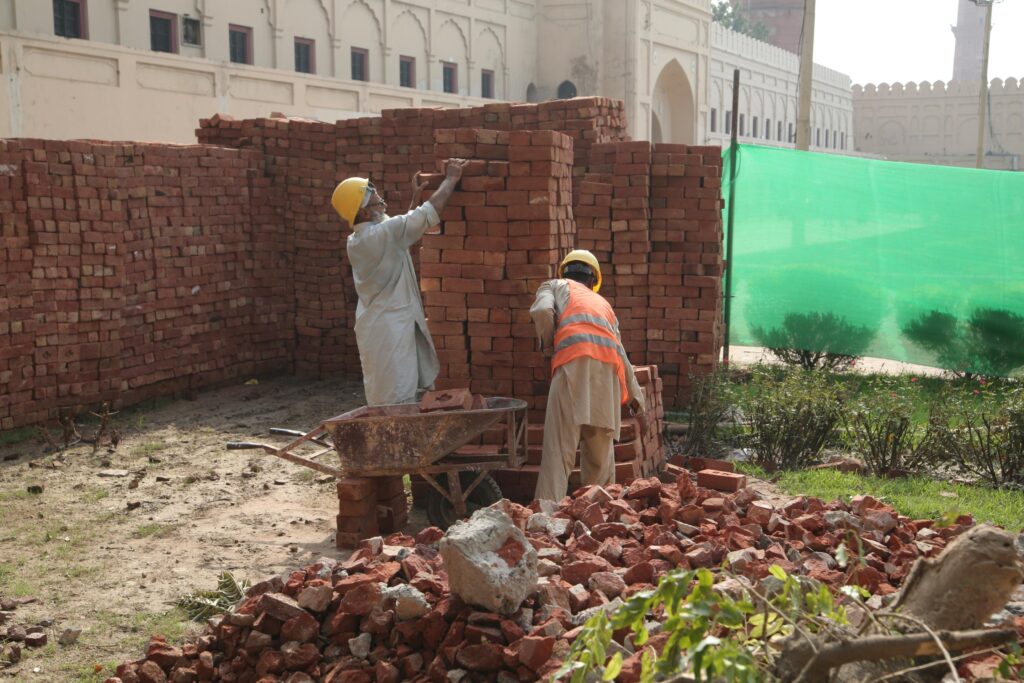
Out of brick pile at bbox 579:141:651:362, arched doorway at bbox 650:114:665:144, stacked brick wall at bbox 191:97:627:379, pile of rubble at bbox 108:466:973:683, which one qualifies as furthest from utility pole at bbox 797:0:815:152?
arched doorway at bbox 650:114:665:144

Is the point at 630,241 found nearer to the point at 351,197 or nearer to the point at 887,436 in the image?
the point at 887,436

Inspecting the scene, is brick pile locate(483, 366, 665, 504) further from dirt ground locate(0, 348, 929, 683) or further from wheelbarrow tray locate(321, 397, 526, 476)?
wheelbarrow tray locate(321, 397, 526, 476)

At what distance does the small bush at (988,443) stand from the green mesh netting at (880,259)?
255cm

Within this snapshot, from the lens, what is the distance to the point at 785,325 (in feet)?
35.9

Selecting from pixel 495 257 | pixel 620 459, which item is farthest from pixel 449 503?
pixel 495 257

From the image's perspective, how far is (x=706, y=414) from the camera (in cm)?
816

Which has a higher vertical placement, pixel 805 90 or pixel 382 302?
pixel 805 90

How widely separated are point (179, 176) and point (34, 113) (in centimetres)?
682

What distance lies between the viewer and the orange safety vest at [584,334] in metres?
6.07

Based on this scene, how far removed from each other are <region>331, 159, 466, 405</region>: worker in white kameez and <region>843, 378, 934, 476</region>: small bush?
123 inches

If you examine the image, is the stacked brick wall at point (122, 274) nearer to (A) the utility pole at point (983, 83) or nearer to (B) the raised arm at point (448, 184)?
(B) the raised arm at point (448, 184)

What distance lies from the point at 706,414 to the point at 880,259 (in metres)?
3.64

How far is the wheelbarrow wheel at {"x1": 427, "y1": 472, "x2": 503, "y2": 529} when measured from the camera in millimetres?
6473

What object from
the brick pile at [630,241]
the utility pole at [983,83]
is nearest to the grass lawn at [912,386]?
the brick pile at [630,241]
